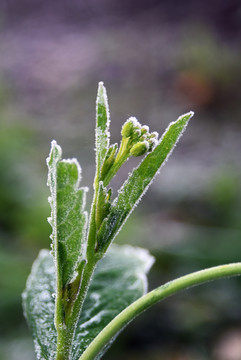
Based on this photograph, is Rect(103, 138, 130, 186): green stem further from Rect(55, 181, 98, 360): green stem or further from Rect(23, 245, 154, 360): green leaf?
Rect(23, 245, 154, 360): green leaf

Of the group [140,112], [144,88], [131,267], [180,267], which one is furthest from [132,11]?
[131,267]

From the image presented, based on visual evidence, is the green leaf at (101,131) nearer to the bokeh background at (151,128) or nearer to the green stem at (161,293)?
the green stem at (161,293)

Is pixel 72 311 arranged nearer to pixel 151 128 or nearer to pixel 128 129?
pixel 128 129

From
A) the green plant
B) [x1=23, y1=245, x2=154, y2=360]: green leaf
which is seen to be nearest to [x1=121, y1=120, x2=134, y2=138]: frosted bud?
the green plant

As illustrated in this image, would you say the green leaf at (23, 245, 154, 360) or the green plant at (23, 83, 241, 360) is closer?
the green plant at (23, 83, 241, 360)

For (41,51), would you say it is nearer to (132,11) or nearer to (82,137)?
(132,11)

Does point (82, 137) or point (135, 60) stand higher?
point (135, 60)
